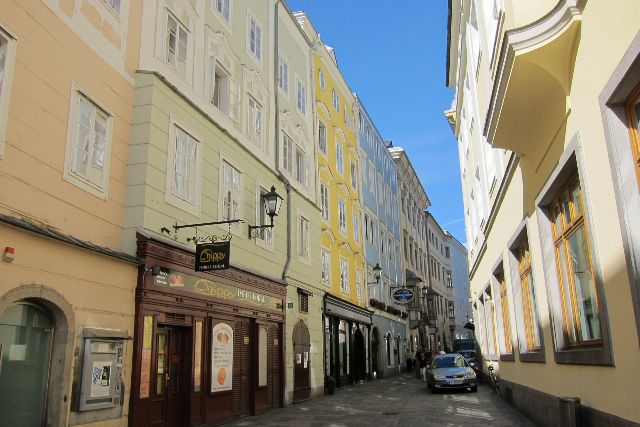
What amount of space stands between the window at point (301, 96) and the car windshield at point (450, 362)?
11.7m

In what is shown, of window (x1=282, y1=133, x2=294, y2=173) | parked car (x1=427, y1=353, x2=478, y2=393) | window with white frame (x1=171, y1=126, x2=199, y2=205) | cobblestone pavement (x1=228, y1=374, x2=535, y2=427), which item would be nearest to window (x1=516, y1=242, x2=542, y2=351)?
cobblestone pavement (x1=228, y1=374, x2=535, y2=427)

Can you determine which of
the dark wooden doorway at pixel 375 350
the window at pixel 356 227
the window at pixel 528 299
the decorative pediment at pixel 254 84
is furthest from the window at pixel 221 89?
the dark wooden doorway at pixel 375 350

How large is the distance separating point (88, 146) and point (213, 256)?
3254 mm

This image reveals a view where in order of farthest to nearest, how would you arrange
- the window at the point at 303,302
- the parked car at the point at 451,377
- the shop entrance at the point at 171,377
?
the parked car at the point at 451,377 → the window at the point at 303,302 → the shop entrance at the point at 171,377

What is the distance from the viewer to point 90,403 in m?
9.25

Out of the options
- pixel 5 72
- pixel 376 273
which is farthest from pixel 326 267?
pixel 5 72

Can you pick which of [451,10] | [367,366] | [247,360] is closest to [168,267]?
[247,360]

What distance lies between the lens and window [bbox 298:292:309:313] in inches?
778

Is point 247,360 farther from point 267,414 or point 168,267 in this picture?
point 168,267

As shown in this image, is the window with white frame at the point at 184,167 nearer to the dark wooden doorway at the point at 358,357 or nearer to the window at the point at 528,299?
the window at the point at 528,299

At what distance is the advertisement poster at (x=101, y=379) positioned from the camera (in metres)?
9.36

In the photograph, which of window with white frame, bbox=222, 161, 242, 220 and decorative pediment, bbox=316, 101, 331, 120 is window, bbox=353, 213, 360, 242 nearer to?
decorative pediment, bbox=316, 101, 331, 120

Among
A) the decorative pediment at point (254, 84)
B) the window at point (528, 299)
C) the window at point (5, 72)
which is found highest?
the decorative pediment at point (254, 84)

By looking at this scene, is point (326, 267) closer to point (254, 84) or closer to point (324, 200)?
point (324, 200)
